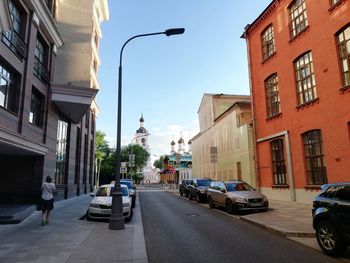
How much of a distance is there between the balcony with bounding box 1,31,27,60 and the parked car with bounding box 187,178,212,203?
14597mm

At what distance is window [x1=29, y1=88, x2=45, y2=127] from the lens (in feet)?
55.4

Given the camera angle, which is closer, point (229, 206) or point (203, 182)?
point (229, 206)

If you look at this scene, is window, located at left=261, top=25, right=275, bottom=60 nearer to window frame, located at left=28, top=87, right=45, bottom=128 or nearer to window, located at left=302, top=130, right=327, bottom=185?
window, located at left=302, top=130, right=327, bottom=185

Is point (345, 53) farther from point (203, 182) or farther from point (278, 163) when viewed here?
point (203, 182)

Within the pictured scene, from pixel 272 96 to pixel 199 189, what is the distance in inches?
336

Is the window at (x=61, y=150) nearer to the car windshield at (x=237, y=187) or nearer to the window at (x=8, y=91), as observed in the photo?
the window at (x=8, y=91)

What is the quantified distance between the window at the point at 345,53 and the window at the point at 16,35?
15393 mm

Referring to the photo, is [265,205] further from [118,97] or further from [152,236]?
[118,97]

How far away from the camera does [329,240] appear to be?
→ 282 inches

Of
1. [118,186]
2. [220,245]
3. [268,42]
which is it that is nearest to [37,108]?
[118,186]

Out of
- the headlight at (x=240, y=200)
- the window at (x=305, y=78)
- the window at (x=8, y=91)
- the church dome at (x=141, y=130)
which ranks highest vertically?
the church dome at (x=141, y=130)

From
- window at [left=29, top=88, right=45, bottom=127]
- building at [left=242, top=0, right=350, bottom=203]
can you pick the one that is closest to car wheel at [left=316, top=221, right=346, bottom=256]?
building at [left=242, top=0, right=350, bottom=203]

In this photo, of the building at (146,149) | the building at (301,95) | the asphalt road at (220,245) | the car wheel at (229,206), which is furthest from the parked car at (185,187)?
the building at (146,149)

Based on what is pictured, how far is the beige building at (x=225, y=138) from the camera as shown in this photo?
25.4 m
